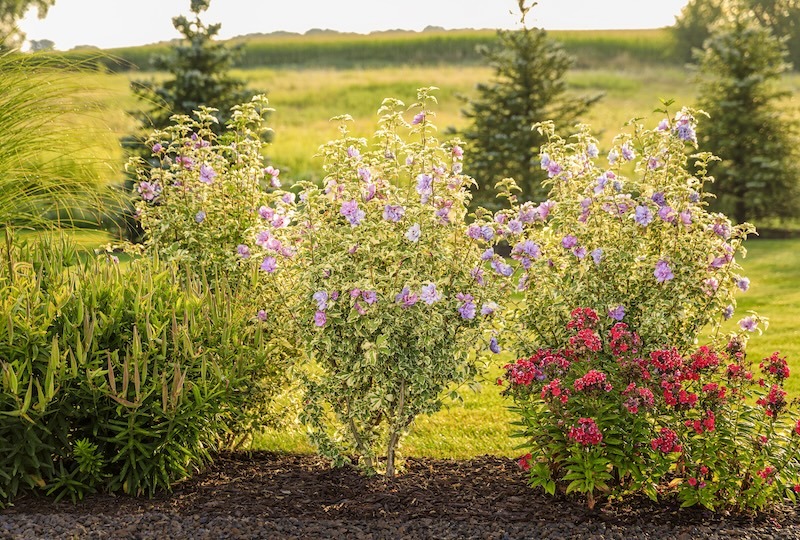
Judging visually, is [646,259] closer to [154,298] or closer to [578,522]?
[578,522]

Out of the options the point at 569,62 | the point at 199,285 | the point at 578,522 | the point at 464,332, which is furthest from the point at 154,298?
the point at 569,62

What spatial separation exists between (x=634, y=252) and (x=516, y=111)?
40.6ft

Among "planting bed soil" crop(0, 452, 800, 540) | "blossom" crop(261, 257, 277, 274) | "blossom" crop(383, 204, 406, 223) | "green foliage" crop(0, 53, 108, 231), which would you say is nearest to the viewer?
"planting bed soil" crop(0, 452, 800, 540)

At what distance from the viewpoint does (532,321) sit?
16.1 ft

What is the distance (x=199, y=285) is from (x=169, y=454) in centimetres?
99

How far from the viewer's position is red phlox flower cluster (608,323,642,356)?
432 cm

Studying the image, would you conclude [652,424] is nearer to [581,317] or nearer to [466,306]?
[581,317]

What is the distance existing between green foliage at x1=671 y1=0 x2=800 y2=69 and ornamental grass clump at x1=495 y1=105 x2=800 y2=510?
3955 cm

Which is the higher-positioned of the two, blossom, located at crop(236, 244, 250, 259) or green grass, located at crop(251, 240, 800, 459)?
blossom, located at crop(236, 244, 250, 259)

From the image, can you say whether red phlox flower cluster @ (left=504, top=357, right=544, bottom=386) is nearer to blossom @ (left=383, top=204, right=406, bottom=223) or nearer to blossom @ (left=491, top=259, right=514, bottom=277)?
blossom @ (left=491, top=259, right=514, bottom=277)

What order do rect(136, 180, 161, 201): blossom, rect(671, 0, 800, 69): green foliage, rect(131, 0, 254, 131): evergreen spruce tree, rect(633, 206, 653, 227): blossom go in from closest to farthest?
rect(633, 206, 653, 227): blossom → rect(136, 180, 161, 201): blossom → rect(131, 0, 254, 131): evergreen spruce tree → rect(671, 0, 800, 69): green foliage

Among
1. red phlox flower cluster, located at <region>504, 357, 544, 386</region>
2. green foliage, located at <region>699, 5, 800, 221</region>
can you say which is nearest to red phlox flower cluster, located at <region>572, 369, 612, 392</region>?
red phlox flower cluster, located at <region>504, 357, 544, 386</region>

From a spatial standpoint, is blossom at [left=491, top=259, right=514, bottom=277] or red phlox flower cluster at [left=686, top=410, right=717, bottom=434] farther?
blossom at [left=491, top=259, right=514, bottom=277]

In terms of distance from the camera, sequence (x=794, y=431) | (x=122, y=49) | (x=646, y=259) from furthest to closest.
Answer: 1. (x=122, y=49)
2. (x=646, y=259)
3. (x=794, y=431)
